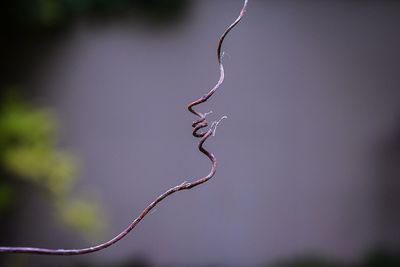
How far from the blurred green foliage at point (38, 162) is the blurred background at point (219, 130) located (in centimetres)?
3

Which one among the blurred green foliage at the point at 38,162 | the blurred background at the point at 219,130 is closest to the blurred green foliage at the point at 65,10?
the blurred background at the point at 219,130

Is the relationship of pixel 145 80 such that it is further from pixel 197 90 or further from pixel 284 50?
pixel 284 50

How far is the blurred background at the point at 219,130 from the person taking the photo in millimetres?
3326

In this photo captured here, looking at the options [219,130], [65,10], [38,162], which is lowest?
[38,162]

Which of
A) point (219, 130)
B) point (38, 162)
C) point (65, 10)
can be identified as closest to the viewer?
point (38, 162)

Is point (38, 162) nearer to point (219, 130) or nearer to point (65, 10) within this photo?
point (65, 10)

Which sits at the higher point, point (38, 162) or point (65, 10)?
point (65, 10)

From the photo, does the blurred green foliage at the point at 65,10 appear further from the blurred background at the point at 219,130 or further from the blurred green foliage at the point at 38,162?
the blurred green foliage at the point at 38,162

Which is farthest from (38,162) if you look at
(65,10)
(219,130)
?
(219,130)

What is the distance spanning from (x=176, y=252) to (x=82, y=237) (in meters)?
0.61

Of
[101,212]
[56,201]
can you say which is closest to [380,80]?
[101,212]

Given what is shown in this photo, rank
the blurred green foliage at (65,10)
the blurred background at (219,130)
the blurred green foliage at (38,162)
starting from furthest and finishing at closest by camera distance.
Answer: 1. the blurred background at (219,130)
2. the blurred green foliage at (65,10)
3. the blurred green foliage at (38,162)

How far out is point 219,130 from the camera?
3.33m

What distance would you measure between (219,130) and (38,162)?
108cm
